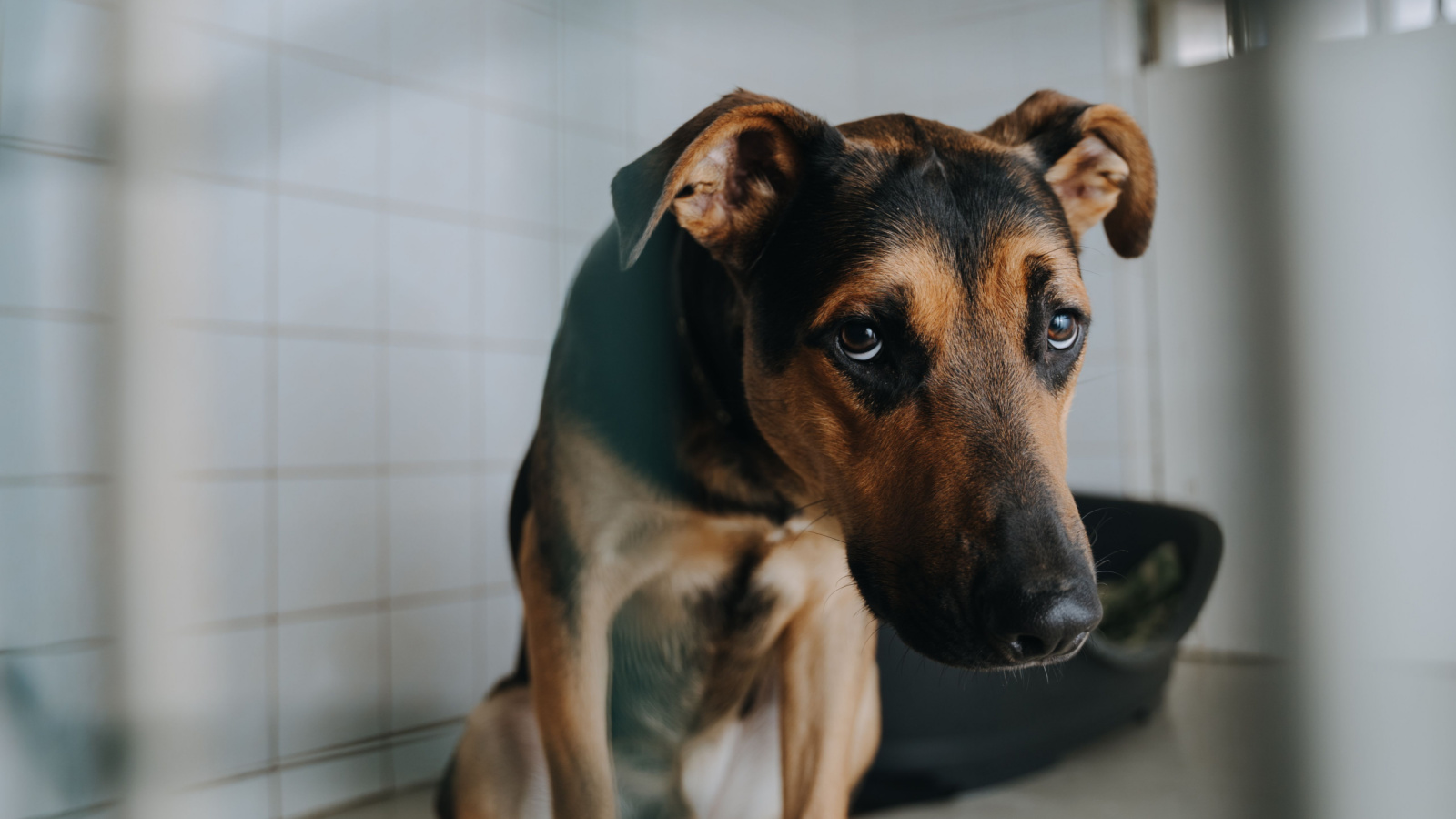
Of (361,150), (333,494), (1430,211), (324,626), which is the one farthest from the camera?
(333,494)

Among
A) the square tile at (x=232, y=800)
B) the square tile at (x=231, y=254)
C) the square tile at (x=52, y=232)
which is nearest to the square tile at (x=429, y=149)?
the square tile at (x=231, y=254)

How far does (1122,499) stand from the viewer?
1.67 ft

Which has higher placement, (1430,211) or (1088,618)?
(1430,211)

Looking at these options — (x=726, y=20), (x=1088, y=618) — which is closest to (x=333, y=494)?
(x=726, y=20)

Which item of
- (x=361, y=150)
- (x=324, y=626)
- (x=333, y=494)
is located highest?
(x=361, y=150)

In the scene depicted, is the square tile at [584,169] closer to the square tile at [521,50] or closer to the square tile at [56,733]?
the square tile at [521,50]

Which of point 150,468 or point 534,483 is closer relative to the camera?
point 150,468

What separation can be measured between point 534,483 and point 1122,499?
0.56 metres

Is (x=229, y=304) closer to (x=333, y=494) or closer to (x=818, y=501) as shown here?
(x=333, y=494)

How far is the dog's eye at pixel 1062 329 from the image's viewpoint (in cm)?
64

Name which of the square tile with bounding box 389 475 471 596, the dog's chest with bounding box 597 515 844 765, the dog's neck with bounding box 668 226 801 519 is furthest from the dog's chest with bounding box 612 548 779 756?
the square tile with bounding box 389 475 471 596

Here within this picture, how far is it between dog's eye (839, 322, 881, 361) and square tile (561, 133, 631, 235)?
0.71ft

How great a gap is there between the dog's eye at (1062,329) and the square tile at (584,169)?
351 millimetres

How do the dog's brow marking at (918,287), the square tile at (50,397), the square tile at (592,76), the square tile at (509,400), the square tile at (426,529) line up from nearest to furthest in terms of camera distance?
the square tile at (50,397)
the square tile at (592,76)
the dog's brow marking at (918,287)
the square tile at (509,400)
the square tile at (426,529)
